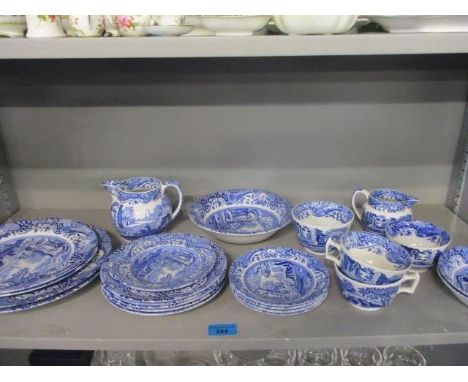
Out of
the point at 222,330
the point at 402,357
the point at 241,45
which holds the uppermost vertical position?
the point at 241,45

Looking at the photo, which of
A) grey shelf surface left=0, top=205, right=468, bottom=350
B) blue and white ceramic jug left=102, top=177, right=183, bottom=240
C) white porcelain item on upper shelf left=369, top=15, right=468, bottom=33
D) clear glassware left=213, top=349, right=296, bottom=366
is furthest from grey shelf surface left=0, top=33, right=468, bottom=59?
clear glassware left=213, top=349, right=296, bottom=366

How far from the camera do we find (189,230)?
33.5 inches

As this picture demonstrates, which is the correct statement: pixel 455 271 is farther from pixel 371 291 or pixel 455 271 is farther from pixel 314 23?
pixel 314 23

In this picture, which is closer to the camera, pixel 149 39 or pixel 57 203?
pixel 149 39

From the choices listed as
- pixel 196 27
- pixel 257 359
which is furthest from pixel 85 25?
pixel 257 359

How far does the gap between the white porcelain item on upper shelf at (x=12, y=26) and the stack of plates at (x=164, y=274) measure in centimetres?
40

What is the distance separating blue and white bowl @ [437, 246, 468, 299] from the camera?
64 centimetres

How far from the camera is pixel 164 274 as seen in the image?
0.68 metres

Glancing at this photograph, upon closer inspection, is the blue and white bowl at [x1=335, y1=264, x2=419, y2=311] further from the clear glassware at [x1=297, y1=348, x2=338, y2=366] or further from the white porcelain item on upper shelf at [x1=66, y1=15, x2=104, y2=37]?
the white porcelain item on upper shelf at [x1=66, y1=15, x2=104, y2=37]

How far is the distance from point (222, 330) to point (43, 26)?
0.54 m

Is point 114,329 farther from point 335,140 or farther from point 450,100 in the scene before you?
point 450,100

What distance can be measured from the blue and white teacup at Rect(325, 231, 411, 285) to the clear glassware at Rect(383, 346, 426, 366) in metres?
0.37

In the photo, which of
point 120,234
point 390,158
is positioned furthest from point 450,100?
point 120,234

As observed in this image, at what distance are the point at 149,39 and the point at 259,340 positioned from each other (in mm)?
483
